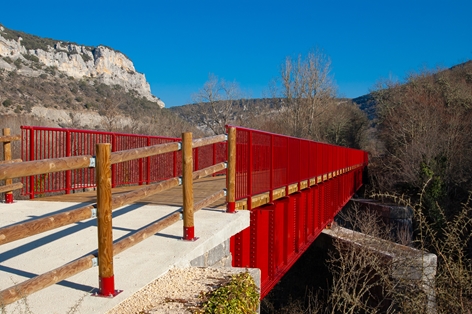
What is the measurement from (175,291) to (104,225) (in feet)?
2.65

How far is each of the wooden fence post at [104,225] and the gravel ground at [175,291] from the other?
0.21 metres

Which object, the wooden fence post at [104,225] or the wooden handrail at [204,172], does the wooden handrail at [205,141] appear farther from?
the wooden fence post at [104,225]

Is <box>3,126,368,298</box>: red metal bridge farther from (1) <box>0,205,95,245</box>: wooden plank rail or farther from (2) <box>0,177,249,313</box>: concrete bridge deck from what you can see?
(1) <box>0,205,95,245</box>: wooden plank rail

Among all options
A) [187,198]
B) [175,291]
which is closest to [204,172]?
[187,198]

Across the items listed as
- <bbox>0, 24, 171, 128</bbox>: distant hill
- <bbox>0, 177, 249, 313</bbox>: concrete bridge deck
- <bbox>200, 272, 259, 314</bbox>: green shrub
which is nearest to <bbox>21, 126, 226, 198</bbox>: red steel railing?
<bbox>0, 177, 249, 313</bbox>: concrete bridge deck

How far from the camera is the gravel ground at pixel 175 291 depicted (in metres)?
3.13

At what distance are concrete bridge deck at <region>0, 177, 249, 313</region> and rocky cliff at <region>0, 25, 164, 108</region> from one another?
5771cm

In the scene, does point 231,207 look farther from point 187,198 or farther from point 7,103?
point 7,103

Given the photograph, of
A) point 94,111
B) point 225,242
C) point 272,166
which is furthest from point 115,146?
point 94,111

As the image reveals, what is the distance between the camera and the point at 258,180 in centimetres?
732

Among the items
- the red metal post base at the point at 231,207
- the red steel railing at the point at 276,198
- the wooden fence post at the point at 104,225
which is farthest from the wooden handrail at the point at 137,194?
the red steel railing at the point at 276,198

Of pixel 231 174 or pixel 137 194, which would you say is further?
pixel 231 174

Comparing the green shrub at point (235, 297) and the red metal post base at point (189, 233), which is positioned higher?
the red metal post base at point (189, 233)

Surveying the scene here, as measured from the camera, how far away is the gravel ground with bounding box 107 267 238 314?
3135 millimetres
